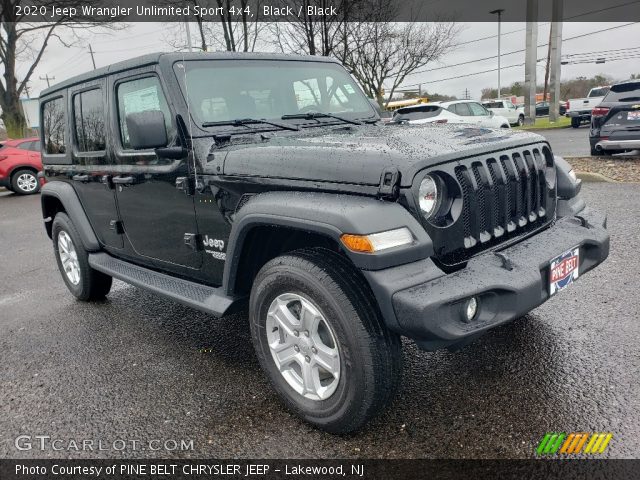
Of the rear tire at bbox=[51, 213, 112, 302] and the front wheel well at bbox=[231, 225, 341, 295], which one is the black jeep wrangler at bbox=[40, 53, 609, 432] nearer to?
the front wheel well at bbox=[231, 225, 341, 295]

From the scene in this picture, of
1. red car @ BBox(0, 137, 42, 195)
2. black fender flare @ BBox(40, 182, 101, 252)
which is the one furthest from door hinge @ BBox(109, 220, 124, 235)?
red car @ BBox(0, 137, 42, 195)

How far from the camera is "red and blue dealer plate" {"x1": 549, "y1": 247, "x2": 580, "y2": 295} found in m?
2.56

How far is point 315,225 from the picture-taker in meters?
2.33

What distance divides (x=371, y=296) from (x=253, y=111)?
170cm

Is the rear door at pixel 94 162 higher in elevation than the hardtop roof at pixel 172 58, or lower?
lower

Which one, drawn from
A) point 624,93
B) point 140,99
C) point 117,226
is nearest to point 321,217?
point 140,99

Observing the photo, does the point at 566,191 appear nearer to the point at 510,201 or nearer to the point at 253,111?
the point at 510,201

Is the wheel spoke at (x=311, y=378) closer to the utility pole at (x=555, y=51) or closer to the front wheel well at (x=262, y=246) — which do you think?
the front wheel well at (x=262, y=246)

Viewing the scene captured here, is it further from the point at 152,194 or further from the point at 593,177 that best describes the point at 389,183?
the point at 593,177

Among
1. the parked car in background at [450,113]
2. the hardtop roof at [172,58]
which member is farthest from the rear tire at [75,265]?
the parked car in background at [450,113]

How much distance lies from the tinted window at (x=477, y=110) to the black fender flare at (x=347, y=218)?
17.1 meters

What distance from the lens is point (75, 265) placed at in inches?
191

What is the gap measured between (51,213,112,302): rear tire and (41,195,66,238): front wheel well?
0.38ft

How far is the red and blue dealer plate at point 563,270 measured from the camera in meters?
2.56
